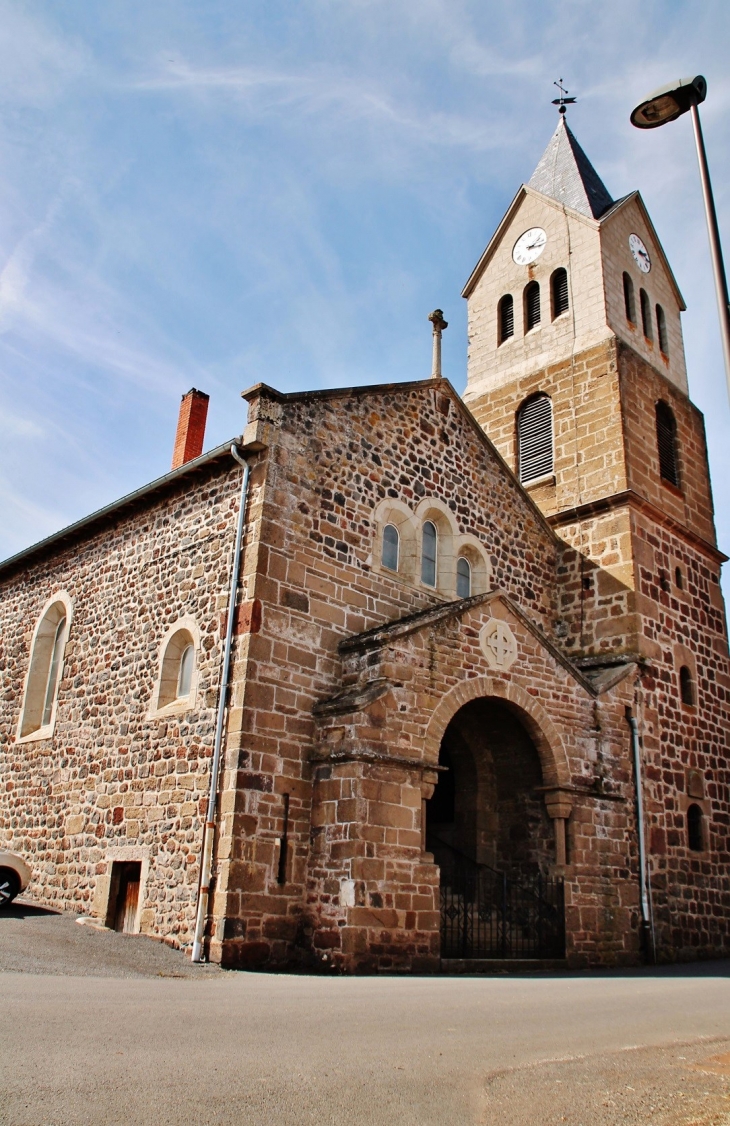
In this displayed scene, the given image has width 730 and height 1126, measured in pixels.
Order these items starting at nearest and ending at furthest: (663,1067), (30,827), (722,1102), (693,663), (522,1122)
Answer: (522,1122), (722,1102), (663,1067), (30,827), (693,663)

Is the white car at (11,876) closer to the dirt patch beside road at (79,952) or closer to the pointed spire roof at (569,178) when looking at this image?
the dirt patch beside road at (79,952)

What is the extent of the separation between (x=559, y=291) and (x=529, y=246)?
193 centimetres

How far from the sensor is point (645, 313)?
2159 cm

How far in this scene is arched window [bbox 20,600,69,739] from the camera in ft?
52.6

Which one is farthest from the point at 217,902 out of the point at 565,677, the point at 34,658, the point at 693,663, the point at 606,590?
the point at 693,663

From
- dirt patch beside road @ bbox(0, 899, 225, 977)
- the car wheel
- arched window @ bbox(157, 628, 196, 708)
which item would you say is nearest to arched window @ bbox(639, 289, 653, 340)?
arched window @ bbox(157, 628, 196, 708)

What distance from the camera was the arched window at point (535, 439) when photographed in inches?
781

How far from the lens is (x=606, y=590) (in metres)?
17.2

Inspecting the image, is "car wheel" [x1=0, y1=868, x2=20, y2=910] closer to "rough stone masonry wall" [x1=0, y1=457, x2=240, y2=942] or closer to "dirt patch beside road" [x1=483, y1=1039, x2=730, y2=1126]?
"rough stone masonry wall" [x1=0, y1=457, x2=240, y2=942]

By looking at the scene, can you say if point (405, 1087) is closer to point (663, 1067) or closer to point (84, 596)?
point (663, 1067)

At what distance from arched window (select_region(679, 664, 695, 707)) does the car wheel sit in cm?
1230

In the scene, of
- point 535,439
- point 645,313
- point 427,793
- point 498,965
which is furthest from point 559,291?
point 498,965

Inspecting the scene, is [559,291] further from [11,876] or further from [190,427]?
[11,876]

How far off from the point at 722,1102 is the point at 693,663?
14352 millimetres
